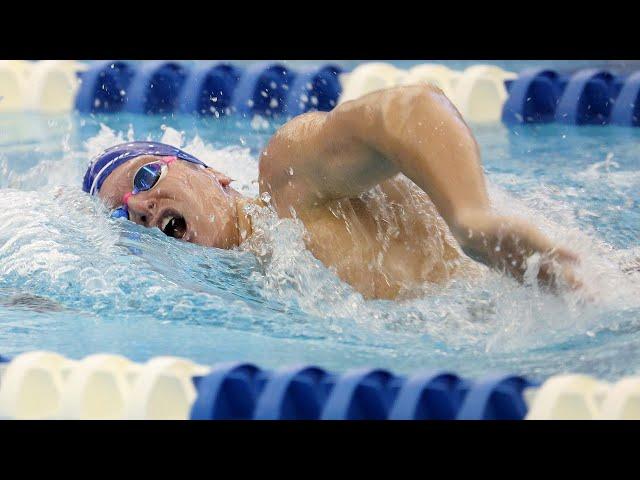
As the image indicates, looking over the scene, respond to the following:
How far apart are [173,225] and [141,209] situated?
0.09m

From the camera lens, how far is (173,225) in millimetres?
2660

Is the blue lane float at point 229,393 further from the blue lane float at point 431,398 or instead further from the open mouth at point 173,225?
the open mouth at point 173,225

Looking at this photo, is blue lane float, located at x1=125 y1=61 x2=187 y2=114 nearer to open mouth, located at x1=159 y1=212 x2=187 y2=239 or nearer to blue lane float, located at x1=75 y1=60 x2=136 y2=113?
blue lane float, located at x1=75 y1=60 x2=136 y2=113

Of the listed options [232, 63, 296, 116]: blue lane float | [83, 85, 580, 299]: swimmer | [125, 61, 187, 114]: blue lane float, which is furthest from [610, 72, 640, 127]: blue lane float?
[83, 85, 580, 299]: swimmer

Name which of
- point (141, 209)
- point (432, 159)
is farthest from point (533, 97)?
point (432, 159)

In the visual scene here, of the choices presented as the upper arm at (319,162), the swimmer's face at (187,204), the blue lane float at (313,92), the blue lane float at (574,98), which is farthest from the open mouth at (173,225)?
the blue lane float at (574,98)

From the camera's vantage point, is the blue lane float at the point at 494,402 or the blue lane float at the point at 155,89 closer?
the blue lane float at the point at 494,402

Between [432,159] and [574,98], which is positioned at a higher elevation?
[432,159]

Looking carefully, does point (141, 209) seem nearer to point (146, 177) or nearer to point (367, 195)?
point (146, 177)

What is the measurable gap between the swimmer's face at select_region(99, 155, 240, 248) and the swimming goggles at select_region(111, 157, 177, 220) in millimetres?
12

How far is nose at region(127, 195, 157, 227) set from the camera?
104 inches

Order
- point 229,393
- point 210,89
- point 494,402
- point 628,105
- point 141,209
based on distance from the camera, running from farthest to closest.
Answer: point 210,89 → point 628,105 → point 141,209 → point 229,393 → point 494,402

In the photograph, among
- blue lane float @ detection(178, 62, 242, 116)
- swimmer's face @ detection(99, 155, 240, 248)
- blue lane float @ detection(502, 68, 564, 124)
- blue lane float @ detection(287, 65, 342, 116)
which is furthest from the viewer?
blue lane float @ detection(178, 62, 242, 116)

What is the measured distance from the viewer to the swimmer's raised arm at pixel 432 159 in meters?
1.87
